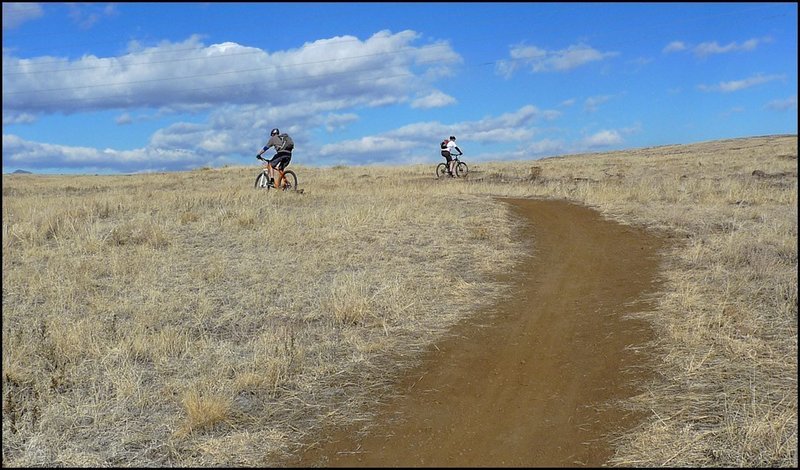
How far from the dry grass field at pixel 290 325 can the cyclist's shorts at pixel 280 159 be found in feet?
14.0

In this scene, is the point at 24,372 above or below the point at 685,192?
below

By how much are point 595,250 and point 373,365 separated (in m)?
7.25

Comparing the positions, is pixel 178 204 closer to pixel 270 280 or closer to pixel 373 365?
pixel 270 280

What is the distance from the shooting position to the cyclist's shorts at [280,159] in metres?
19.8

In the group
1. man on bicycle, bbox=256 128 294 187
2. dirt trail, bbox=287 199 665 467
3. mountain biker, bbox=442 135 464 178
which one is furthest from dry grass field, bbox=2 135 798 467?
mountain biker, bbox=442 135 464 178

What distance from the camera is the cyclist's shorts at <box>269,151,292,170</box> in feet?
65.0

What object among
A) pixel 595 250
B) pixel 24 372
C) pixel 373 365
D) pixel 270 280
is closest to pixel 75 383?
pixel 24 372

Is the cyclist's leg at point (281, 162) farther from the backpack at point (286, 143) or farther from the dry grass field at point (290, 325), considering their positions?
the dry grass field at point (290, 325)

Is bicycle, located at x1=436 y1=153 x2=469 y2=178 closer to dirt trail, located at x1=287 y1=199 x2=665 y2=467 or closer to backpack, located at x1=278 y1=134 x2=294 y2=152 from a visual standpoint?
backpack, located at x1=278 y1=134 x2=294 y2=152

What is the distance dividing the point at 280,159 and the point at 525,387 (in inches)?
614

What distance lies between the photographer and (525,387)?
582 centimetres

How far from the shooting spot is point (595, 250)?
12.3 m

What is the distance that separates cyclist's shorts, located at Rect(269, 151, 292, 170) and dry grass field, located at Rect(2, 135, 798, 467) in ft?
14.0

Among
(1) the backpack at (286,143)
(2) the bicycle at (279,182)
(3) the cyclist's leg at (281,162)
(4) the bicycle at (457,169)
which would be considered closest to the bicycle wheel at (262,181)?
(2) the bicycle at (279,182)
